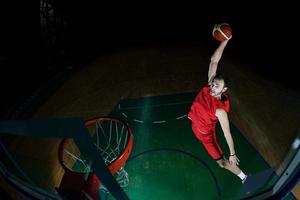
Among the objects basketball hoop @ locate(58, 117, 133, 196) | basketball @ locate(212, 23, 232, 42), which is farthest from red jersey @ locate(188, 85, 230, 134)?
basketball hoop @ locate(58, 117, 133, 196)

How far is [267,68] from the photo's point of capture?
27.5ft

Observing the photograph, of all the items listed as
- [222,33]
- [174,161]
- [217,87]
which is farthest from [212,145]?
[222,33]

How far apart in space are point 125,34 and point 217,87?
22.9 ft

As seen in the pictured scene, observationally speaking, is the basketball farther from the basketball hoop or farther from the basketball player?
the basketball hoop

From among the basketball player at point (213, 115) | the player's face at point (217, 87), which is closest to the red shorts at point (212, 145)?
the basketball player at point (213, 115)

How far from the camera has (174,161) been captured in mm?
5418

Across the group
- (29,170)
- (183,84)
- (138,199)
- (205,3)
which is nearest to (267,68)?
(183,84)

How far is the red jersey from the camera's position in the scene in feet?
15.8

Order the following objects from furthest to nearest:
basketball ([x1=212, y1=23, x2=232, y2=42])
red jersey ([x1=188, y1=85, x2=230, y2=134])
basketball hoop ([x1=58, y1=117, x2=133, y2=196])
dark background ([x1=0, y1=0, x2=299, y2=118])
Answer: dark background ([x1=0, y1=0, x2=299, y2=118])
basketball ([x1=212, y1=23, x2=232, y2=42])
red jersey ([x1=188, y1=85, x2=230, y2=134])
basketball hoop ([x1=58, y1=117, x2=133, y2=196])

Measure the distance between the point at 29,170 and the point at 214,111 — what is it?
3149 mm

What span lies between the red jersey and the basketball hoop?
116 cm

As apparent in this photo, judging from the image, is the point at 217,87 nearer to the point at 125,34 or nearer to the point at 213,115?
the point at 213,115

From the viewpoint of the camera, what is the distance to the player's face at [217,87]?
15.4 ft

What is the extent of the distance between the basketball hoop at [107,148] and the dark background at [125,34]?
2050mm
